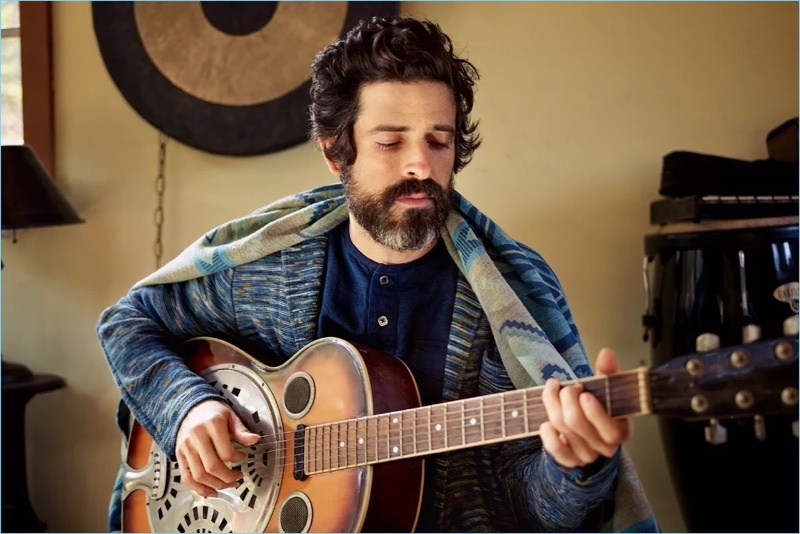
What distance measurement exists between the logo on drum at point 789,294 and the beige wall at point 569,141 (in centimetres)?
40

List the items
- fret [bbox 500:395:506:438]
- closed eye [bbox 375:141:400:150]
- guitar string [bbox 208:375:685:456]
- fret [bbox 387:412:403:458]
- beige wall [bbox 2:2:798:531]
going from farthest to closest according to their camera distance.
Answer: beige wall [bbox 2:2:798:531]
closed eye [bbox 375:141:400:150]
fret [bbox 387:412:403:458]
fret [bbox 500:395:506:438]
guitar string [bbox 208:375:685:456]

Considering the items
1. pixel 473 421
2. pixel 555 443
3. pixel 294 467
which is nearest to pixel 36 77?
pixel 294 467

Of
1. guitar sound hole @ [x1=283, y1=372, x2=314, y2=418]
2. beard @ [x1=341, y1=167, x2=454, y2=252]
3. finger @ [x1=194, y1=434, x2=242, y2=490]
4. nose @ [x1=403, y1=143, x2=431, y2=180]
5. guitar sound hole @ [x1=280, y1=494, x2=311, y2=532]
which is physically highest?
nose @ [x1=403, y1=143, x2=431, y2=180]

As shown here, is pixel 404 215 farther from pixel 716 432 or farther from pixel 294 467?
pixel 716 432

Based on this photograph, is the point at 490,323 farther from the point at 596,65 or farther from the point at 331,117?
the point at 596,65

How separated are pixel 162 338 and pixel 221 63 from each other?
933mm

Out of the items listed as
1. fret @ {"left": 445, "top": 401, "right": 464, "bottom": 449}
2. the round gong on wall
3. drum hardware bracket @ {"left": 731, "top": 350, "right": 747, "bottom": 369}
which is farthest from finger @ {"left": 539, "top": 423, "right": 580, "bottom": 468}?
the round gong on wall

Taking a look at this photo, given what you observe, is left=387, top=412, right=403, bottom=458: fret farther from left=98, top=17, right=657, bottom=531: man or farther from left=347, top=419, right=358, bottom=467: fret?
left=98, top=17, right=657, bottom=531: man

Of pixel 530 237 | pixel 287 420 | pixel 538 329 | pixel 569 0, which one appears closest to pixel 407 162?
pixel 538 329

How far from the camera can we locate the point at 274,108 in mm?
1988

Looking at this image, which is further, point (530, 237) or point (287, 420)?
point (530, 237)

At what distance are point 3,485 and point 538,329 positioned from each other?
63.4 inches

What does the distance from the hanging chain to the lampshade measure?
25 centimetres

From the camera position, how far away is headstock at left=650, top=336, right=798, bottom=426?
697mm
